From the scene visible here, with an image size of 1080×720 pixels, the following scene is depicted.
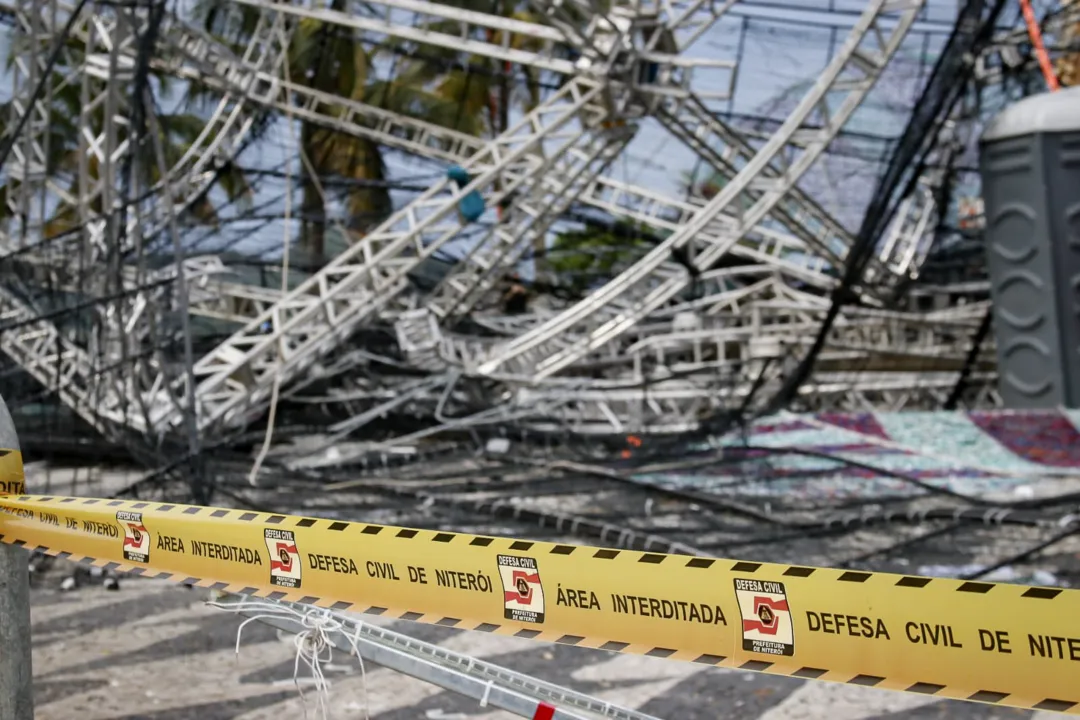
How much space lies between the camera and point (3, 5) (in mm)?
11906

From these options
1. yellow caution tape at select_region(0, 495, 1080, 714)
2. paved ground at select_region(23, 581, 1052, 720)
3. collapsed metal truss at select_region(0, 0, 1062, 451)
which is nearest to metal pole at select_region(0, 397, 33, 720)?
yellow caution tape at select_region(0, 495, 1080, 714)

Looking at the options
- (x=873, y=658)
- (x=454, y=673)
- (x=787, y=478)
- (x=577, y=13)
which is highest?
(x=577, y=13)

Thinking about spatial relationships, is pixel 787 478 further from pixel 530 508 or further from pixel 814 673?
pixel 814 673

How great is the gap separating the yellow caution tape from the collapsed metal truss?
4.69 metres

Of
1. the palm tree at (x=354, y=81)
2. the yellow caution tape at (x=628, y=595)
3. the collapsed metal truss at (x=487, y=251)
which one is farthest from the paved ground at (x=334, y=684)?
the palm tree at (x=354, y=81)

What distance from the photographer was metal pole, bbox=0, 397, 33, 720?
2857mm

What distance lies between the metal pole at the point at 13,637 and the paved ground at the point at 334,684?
116 centimetres

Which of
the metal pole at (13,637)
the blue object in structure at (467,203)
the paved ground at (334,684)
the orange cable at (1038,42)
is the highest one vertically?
the orange cable at (1038,42)

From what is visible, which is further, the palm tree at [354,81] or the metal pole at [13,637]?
the palm tree at [354,81]

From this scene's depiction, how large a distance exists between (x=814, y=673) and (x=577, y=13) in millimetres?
10496

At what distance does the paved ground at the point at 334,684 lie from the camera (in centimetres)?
416

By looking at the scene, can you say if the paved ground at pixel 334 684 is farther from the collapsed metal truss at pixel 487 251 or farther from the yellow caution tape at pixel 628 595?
the collapsed metal truss at pixel 487 251

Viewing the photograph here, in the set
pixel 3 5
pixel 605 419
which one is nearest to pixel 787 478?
pixel 605 419

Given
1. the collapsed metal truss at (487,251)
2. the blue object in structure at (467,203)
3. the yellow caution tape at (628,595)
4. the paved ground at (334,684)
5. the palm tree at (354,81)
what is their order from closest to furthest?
the yellow caution tape at (628,595) < the paved ground at (334,684) < the collapsed metal truss at (487,251) < the blue object in structure at (467,203) < the palm tree at (354,81)
